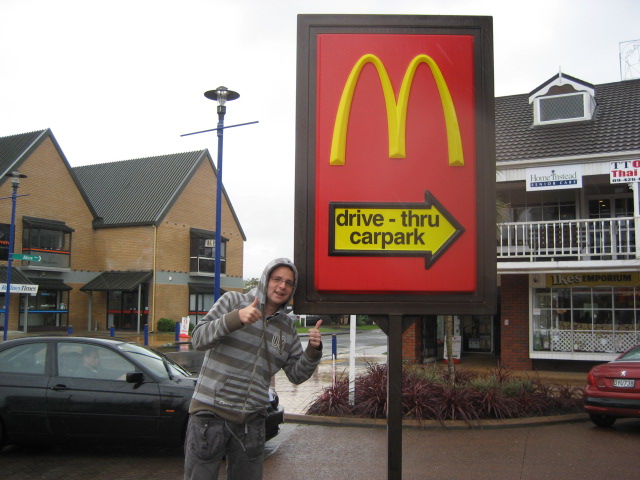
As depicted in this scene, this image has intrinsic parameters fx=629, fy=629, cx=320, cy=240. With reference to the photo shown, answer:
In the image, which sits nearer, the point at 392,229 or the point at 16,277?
the point at 392,229

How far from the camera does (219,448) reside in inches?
122

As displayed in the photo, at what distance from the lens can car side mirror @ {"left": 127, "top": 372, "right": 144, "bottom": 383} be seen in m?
7.41

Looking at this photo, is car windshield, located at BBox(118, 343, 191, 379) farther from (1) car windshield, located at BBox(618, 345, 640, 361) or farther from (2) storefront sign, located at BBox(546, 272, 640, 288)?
(2) storefront sign, located at BBox(546, 272, 640, 288)

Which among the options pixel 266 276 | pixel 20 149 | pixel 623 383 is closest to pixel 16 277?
pixel 20 149

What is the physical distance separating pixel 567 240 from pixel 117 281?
25.8 meters

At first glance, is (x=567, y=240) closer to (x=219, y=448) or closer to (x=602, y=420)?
(x=602, y=420)

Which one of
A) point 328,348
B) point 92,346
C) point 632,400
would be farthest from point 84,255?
point 632,400

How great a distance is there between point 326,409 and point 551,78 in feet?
43.3

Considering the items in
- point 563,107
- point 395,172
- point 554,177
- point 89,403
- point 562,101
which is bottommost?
point 89,403

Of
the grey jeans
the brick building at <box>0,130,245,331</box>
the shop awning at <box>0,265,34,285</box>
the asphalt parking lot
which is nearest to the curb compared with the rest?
the asphalt parking lot

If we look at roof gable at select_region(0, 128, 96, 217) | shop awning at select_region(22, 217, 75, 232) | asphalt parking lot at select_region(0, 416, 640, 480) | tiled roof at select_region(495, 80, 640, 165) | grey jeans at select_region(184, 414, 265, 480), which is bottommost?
asphalt parking lot at select_region(0, 416, 640, 480)

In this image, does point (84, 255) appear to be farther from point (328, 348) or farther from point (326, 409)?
point (326, 409)

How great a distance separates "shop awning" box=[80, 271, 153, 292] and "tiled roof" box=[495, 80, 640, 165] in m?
21.9

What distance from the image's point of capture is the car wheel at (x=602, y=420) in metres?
9.76
